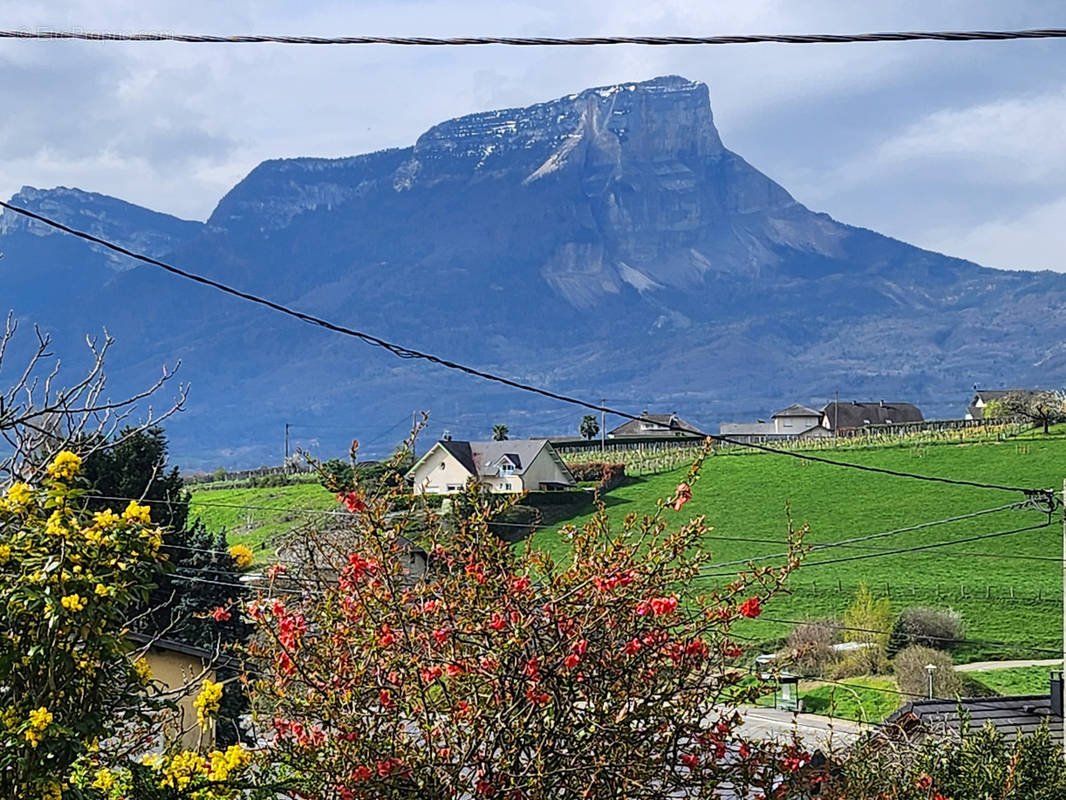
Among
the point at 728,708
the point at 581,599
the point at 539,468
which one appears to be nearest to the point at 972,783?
the point at 728,708

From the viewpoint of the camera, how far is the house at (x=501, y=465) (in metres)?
52.9

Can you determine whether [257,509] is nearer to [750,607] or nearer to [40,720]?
[750,607]

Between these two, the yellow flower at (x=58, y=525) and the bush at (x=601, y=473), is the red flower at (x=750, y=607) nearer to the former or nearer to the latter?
the yellow flower at (x=58, y=525)

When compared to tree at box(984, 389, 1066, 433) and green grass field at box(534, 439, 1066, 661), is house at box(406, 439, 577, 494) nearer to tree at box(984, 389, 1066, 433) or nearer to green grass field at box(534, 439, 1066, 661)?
green grass field at box(534, 439, 1066, 661)

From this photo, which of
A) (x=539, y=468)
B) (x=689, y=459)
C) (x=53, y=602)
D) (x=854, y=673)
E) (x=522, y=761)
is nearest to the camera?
(x=53, y=602)

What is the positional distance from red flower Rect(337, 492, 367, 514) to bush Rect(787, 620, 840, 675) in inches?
916

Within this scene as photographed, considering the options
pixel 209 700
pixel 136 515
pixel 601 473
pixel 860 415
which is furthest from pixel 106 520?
pixel 860 415

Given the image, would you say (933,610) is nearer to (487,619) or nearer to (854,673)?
(854,673)

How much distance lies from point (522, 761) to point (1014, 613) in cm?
3111

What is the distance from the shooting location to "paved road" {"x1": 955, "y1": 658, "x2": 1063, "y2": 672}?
28.3 metres

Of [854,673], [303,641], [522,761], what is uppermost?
[303,641]

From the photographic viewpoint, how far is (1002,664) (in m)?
28.9

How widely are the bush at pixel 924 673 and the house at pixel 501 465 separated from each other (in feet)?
85.3

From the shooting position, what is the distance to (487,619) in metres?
5.09
